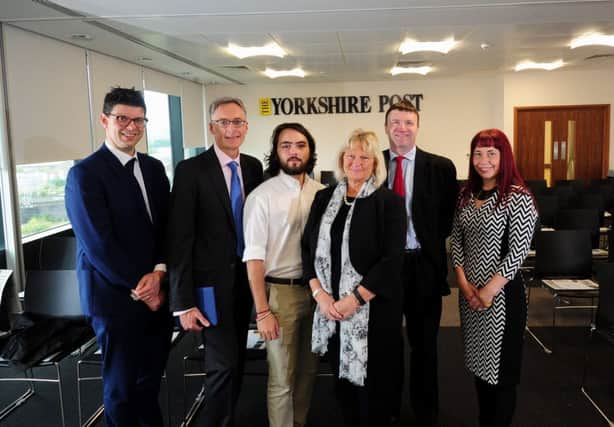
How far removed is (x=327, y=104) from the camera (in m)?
10.2

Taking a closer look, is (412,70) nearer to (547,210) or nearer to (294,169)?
(547,210)

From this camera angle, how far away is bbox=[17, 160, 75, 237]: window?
4922mm

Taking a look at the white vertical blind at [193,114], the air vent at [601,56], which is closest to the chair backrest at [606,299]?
the air vent at [601,56]

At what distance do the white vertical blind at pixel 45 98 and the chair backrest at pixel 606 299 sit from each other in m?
4.92

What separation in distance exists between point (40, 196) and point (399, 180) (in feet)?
14.0

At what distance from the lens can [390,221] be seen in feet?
7.27

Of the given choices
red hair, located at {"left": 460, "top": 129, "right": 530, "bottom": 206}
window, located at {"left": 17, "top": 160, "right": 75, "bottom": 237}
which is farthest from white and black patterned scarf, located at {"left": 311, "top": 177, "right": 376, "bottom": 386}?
window, located at {"left": 17, "top": 160, "right": 75, "bottom": 237}

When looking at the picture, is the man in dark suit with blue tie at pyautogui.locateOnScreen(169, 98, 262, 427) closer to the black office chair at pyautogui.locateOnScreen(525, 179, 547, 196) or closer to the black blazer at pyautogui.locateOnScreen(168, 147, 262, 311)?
the black blazer at pyautogui.locateOnScreen(168, 147, 262, 311)

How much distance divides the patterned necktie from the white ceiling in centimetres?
215

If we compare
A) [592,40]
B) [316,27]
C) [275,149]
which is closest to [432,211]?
[275,149]

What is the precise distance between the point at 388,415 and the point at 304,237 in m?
0.96

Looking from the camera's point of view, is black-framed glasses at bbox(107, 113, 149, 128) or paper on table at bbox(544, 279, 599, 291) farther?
paper on table at bbox(544, 279, 599, 291)

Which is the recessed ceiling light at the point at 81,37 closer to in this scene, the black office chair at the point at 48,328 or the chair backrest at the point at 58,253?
the chair backrest at the point at 58,253

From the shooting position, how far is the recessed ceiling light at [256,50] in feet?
19.9
